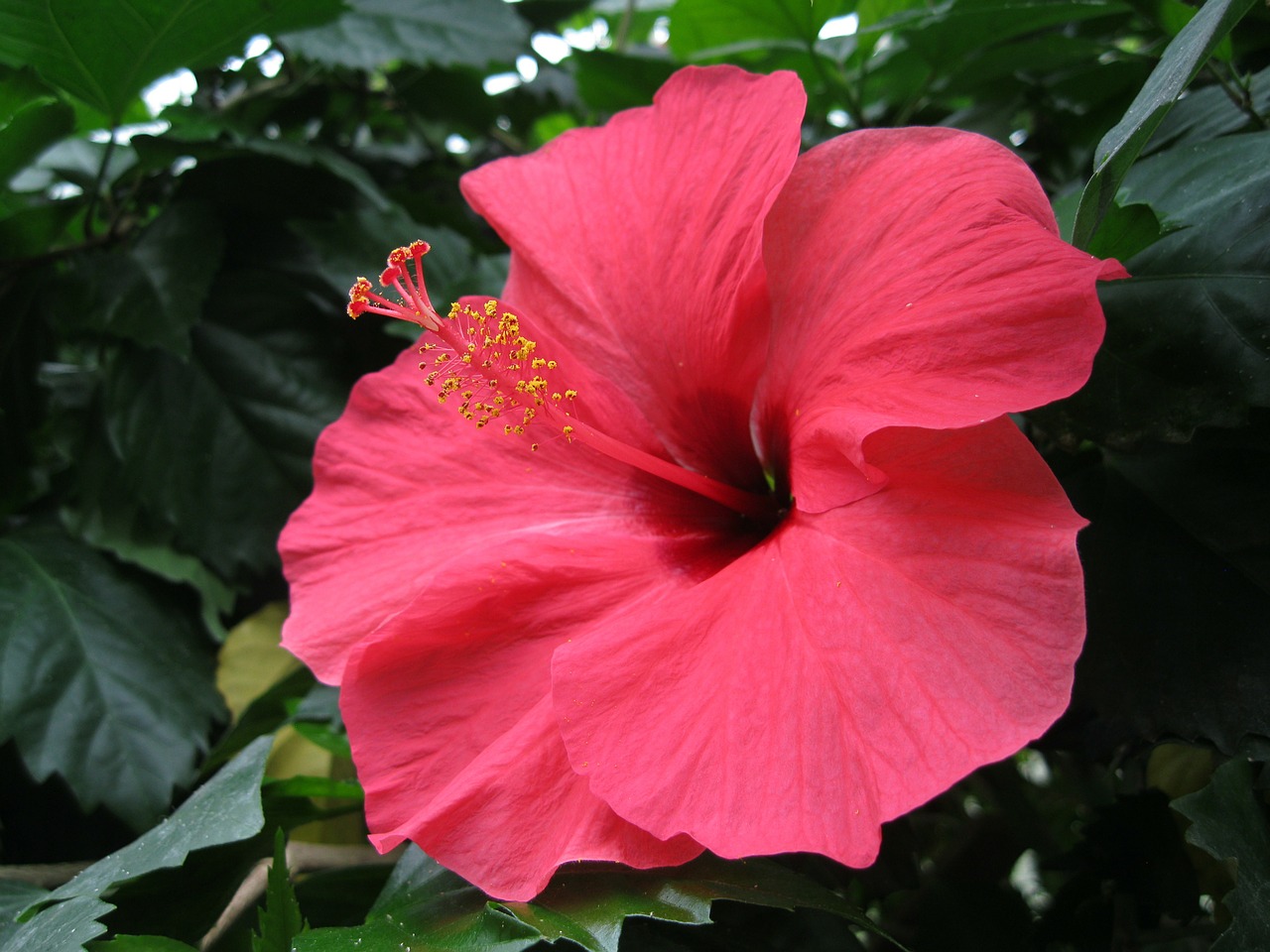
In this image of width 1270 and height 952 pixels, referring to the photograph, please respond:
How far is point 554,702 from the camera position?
1.74 feet

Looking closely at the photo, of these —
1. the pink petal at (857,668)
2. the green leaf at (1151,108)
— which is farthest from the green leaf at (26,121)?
the green leaf at (1151,108)

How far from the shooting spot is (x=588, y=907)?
21.5 inches

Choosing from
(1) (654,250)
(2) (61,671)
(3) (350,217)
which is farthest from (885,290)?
(2) (61,671)

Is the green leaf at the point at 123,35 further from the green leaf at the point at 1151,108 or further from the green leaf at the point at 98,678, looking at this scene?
the green leaf at the point at 1151,108

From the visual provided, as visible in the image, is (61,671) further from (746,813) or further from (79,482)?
(746,813)

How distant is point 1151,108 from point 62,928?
0.79 metres

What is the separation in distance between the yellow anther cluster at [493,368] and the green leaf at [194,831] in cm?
30

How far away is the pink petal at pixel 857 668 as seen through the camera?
459mm

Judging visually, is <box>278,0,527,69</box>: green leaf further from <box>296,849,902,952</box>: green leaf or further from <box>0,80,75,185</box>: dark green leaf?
<box>296,849,902,952</box>: green leaf

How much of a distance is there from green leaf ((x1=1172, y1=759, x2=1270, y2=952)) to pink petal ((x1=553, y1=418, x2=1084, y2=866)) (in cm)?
16

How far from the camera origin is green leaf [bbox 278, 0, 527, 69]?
110 centimetres

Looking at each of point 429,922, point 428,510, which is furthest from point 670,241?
point 429,922

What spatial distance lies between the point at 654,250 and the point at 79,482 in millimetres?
766

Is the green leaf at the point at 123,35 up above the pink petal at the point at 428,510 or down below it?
above
